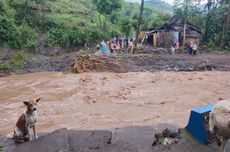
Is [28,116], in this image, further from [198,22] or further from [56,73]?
[198,22]

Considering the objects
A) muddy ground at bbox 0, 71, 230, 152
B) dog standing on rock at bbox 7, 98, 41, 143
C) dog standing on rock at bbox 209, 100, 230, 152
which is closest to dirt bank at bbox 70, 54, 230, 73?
muddy ground at bbox 0, 71, 230, 152

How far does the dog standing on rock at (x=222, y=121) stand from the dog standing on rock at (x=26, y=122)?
139 inches

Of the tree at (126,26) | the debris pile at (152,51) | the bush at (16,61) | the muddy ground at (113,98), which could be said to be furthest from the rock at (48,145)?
the tree at (126,26)

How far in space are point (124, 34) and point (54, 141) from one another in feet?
102

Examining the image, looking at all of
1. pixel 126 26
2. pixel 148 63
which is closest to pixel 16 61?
pixel 148 63

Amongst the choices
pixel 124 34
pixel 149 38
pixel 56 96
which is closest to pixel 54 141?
pixel 56 96

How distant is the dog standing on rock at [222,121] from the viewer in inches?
186

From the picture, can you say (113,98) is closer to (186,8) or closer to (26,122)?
(26,122)

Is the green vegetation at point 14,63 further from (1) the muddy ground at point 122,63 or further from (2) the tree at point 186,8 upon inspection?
(2) the tree at point 186,8

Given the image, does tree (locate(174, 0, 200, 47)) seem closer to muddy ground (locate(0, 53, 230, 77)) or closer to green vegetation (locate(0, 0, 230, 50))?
green vegetation (locate(0, 0, 230, 50))

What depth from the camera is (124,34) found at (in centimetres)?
3638

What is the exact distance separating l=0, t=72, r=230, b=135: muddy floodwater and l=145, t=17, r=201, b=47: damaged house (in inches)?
511

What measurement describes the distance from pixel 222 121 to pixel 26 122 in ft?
12.8

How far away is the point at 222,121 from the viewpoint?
4773 millimetres
